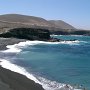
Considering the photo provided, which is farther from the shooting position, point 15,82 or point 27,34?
point 27,34

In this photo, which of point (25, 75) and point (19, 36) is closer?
point (25, 75)

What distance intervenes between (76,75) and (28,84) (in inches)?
312

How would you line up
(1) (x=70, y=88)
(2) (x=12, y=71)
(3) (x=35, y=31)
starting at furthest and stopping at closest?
(3) (x=35, y=31) < (2) (x=12, y=71) < (1) (x=70, y=88)

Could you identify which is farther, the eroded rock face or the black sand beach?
the eroded rock face

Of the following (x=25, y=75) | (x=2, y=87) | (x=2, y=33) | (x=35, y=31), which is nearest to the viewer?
(x=2, y=87)

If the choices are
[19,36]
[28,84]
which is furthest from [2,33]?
[28,84]

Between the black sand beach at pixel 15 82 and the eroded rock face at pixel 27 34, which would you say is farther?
the eroded rock face at pixel 27 34

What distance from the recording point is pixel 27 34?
110 metres

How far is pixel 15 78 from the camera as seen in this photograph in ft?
87.7

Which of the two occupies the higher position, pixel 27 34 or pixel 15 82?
pixel 15 82

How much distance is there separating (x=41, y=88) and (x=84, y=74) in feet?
31.9

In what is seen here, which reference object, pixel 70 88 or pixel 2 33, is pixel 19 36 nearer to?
pixel 2 33

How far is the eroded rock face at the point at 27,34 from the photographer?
347ft

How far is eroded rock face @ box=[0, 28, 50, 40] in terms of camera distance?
347 feet
